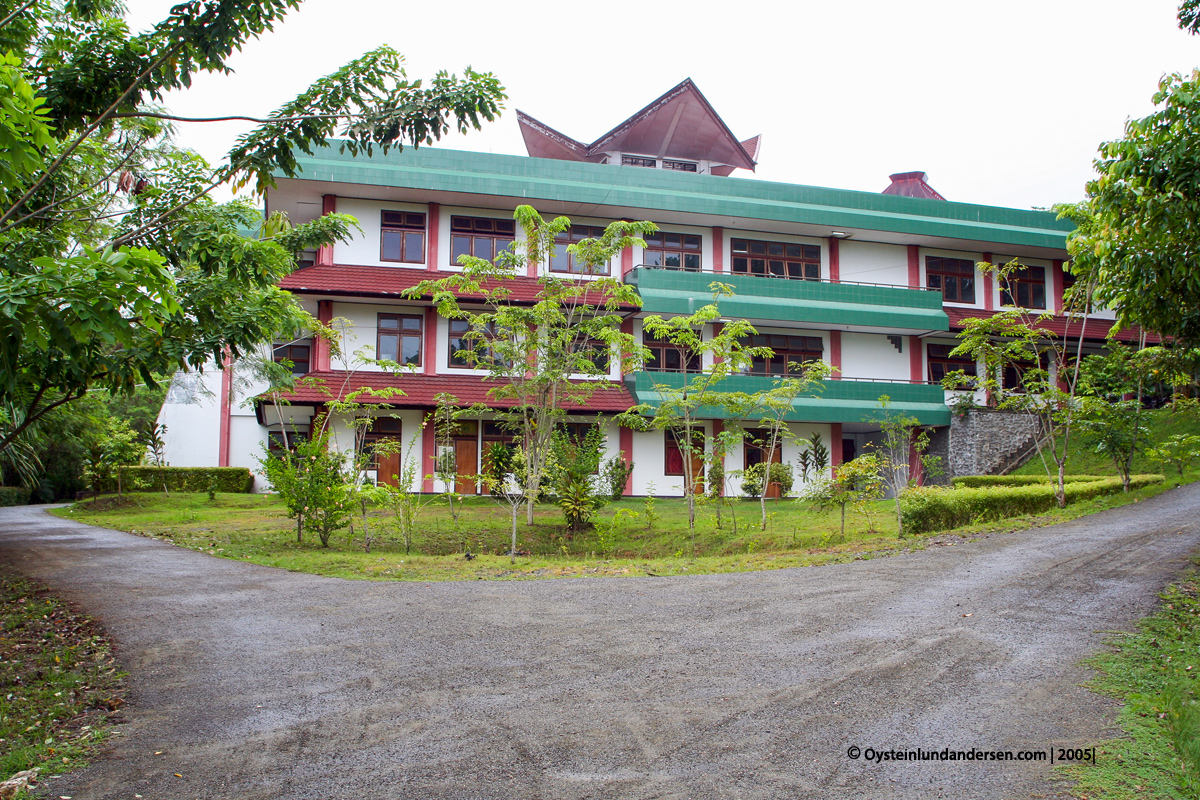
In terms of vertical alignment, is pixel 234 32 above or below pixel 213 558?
above

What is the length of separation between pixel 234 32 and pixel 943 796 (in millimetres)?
6475

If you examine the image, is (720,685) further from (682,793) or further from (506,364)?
(506,364)

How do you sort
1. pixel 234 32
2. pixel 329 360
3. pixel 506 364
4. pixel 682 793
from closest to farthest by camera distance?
pixel 682 793, pixel 234 32, pixel 506 364, pixel 329 360

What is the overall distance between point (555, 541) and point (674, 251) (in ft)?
40.2

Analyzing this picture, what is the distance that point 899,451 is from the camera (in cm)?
2225

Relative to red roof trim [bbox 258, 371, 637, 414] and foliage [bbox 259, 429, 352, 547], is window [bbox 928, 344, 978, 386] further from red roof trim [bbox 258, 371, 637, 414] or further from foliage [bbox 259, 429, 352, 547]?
foliage [bbox 259, 429, 352, 547]

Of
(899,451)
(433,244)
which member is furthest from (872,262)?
(433,244)

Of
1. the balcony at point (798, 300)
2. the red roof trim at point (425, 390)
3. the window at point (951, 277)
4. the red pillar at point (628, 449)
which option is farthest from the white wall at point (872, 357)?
the red roof trim at point (425, 390)

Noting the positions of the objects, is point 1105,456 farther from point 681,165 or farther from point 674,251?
point 681,165

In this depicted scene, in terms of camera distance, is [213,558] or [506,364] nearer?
[213,558]

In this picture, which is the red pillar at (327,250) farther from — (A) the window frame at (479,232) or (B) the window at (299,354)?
(B) the window at (299,354)

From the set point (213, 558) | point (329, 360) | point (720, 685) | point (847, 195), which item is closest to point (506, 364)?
point (213, 558)

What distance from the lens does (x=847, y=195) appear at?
24.0 m

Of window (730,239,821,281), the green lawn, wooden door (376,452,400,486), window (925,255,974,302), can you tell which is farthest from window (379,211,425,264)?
window (925,255,974,302)
